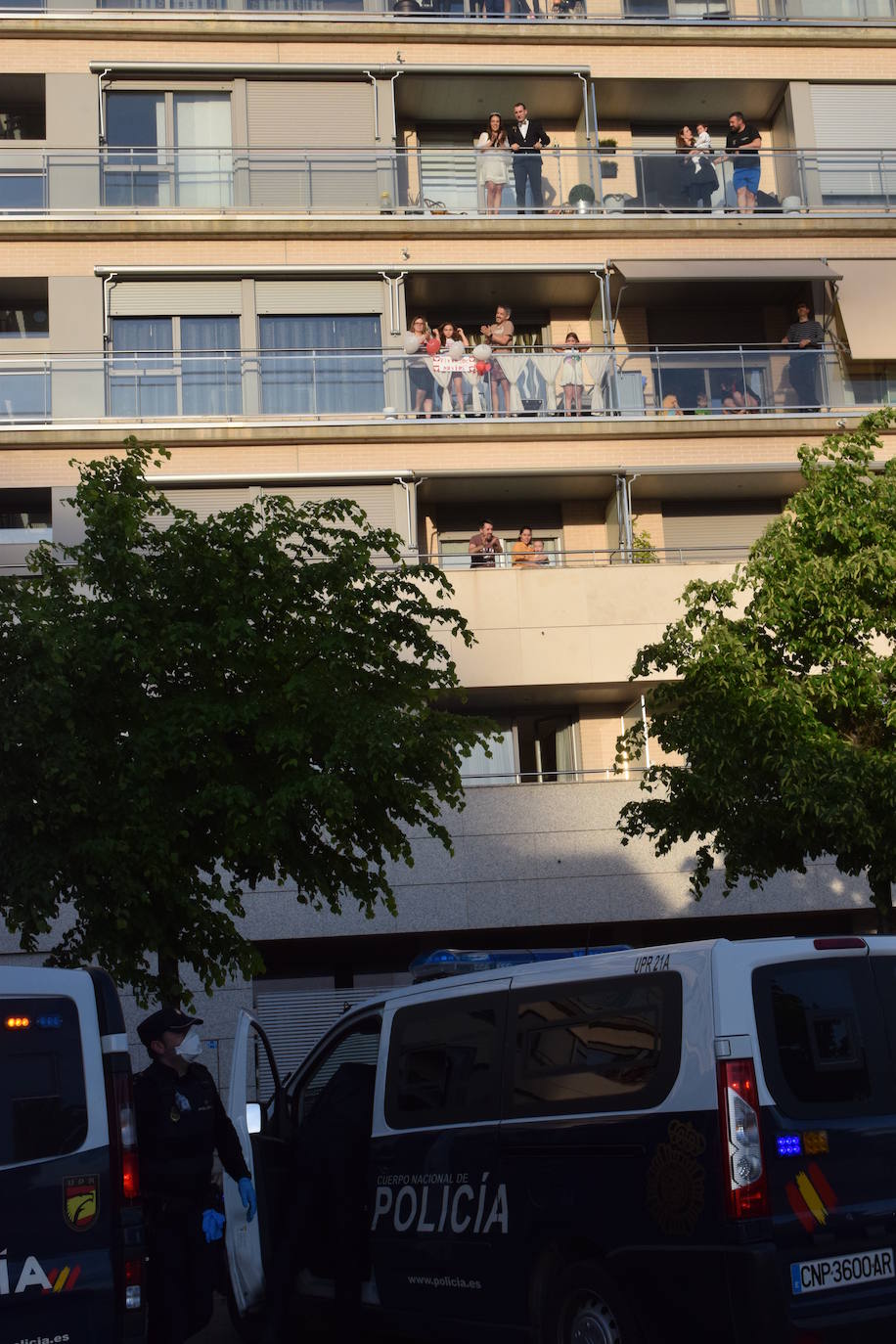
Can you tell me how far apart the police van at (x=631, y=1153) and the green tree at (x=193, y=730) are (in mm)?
3896

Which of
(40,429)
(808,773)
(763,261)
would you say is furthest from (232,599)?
(763,261)

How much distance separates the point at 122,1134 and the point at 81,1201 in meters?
0.33

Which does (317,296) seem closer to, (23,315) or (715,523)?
(23,315)

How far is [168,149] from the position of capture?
2358 cm

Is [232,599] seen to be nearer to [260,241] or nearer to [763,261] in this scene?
[260,241]

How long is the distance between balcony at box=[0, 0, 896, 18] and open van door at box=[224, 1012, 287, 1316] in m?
20.7

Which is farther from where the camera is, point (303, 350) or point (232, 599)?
point (303, 350)

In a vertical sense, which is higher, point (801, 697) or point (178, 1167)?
point (801, 697)

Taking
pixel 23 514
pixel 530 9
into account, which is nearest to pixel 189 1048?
pixel 23 514

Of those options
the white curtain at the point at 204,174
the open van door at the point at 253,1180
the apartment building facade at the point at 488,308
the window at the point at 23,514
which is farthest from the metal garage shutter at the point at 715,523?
the open van door at the point at 253,1180

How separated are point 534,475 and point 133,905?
523 inches

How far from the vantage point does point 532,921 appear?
20844 millimetres

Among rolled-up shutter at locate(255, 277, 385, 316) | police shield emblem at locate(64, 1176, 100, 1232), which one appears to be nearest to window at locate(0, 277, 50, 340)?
rolled-up shutter at locate(255, 277, 385, 316)

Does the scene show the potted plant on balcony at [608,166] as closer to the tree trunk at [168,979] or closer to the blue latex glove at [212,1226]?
the tree trunk at [168,979]
